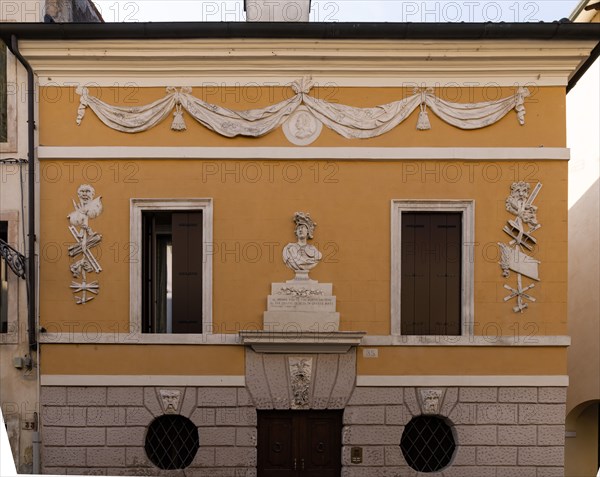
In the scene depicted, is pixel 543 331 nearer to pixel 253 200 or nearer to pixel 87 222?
pixel 253 200

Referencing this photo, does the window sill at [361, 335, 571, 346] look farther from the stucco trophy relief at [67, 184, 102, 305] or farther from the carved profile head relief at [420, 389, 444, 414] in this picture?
the stucco trophy relief at [67, 184, 102, 305]

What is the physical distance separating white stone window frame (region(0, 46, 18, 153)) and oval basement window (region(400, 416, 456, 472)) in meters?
7.55

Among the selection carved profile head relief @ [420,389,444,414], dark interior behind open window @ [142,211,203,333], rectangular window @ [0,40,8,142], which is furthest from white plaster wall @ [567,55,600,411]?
rectangular window @ [0,40,8,142]

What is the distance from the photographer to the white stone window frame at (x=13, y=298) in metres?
8.57

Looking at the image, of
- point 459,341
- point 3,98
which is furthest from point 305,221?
point 3,98

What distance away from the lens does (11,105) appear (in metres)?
8.66

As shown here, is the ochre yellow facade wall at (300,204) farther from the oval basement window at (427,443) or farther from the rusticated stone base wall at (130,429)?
the oval basement window at (427,443)

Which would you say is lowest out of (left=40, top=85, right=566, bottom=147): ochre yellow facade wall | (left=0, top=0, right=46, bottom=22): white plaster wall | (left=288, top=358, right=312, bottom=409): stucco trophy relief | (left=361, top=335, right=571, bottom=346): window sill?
(left=288, top=358, right=312, bottom=409): stucco trophy relief

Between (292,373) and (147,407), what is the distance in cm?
226

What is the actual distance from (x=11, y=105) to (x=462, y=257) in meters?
7.37

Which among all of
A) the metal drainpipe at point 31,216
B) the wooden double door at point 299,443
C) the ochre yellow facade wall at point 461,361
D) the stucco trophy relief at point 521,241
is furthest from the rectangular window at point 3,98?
the stucco trophy relief at point 521,241

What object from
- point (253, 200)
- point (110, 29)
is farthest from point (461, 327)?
point (110, 29)

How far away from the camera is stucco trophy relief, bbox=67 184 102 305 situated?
337 inches

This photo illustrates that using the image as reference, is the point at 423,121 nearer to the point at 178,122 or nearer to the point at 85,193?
the point at 178,122
